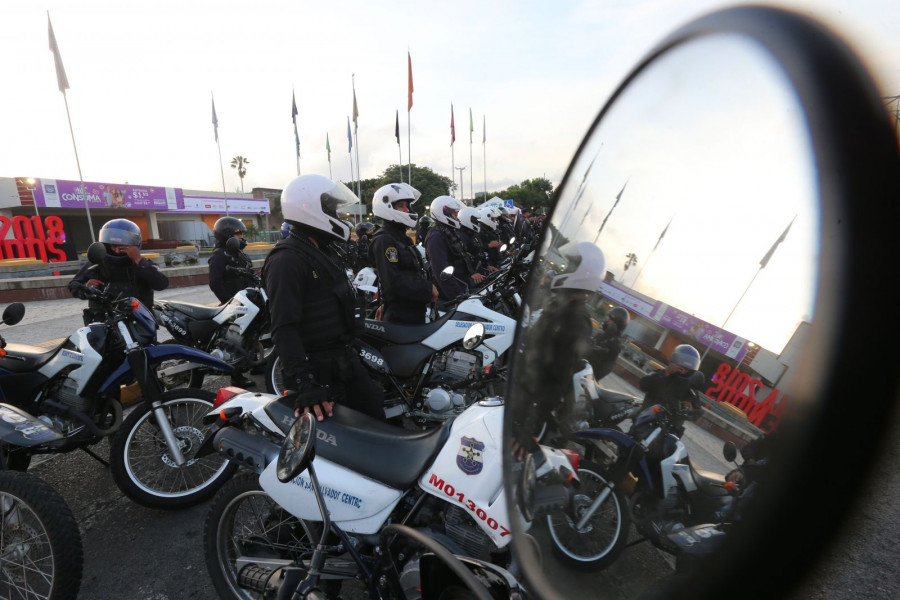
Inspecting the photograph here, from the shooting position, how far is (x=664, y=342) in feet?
1.40

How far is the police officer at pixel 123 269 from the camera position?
12.8 feet

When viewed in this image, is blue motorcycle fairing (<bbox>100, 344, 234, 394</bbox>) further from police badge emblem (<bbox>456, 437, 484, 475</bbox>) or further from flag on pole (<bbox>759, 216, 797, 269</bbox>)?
flag on pole (<bbox>759, 216, 797, 269</bbox>)

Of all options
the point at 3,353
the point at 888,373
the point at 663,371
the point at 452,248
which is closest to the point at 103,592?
the point at 3,353

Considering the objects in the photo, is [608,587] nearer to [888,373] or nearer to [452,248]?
[888,373]

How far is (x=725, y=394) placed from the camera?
36 cm

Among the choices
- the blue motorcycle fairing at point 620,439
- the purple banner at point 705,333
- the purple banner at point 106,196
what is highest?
the purple banner at point 705,333

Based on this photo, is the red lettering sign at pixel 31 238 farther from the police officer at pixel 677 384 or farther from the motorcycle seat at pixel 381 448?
the police officer at pixel 677 384

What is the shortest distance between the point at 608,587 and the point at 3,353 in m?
3.86

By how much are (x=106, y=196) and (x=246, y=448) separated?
118 ft

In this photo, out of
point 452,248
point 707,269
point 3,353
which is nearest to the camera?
point 707,269

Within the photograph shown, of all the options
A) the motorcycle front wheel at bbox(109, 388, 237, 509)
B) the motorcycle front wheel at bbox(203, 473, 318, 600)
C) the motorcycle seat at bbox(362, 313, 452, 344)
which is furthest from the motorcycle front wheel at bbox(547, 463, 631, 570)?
the motorcycle seat at bbox(362, 313, 452, 344)

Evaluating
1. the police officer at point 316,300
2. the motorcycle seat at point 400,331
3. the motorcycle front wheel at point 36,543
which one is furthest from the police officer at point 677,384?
the motorcycle seat at point 400,331

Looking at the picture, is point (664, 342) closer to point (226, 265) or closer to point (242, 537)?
point (242, 537)

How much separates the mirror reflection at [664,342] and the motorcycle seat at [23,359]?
3646 millimetres
